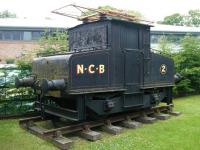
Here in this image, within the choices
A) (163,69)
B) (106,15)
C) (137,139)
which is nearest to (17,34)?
(163,69)

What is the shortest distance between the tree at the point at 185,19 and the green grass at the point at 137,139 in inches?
2725

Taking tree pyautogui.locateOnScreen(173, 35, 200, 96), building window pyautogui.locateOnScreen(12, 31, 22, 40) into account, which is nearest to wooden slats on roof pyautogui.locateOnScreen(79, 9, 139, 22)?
tree pyautogui.locateOnScreen(173, 35, 200, 96)

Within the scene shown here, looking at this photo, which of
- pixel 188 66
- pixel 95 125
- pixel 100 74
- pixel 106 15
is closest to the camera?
pixel 100 74

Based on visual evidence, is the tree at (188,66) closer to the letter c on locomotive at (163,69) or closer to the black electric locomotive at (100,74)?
the letter c on locomotive at (163,69)

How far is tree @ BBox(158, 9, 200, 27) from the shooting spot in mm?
76438

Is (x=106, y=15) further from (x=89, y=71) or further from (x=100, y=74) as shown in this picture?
(x=89, y=71)

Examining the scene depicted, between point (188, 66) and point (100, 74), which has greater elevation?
point (188, 66)

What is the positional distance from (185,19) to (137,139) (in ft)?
244

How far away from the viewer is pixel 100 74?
842 cm

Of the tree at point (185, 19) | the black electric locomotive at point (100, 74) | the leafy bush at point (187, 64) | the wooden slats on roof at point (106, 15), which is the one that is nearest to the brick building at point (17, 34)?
the leafy bush at point (187, 64)

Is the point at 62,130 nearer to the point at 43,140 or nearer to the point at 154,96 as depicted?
the point at 43,140

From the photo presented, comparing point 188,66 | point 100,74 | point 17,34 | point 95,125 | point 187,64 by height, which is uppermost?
point 17,34

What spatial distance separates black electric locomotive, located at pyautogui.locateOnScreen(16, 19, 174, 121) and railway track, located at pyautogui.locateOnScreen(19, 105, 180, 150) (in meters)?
0.25

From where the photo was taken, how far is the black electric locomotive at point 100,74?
7891 mm
